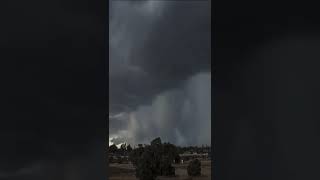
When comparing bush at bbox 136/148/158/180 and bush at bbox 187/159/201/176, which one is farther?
bush at bbox 136/148/158/180

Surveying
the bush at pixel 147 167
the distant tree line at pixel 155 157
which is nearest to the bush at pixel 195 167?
the distant tree line at pixel 155 157

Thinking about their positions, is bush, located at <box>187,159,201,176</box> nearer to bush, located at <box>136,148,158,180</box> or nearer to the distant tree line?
the distant tree line

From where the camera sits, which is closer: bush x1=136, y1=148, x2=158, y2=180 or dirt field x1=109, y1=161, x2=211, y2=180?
dirt field x1=109, y1=161, x2=211, y2=180

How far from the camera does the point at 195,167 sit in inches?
159

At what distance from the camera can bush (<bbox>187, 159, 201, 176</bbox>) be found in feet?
13.1

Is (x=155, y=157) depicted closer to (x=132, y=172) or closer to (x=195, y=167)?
(x=132, y=172)

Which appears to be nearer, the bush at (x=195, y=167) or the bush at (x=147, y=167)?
the bush at (x=195, y=167)

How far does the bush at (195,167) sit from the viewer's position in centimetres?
399

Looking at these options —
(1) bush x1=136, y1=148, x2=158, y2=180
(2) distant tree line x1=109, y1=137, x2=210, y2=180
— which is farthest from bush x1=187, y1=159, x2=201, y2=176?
(1) bush x1=136, y1=148, x2=158, y2=180

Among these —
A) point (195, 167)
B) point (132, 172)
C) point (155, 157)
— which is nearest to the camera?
point (195, 167)

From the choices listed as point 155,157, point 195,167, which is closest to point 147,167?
point 155,157

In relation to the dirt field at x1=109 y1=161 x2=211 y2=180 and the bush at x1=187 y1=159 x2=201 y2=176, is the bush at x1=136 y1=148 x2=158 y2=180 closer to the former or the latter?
the dirt field at x1=109 y1=161 x2=211 y2=180

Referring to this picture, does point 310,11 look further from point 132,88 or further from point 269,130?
point 132,88

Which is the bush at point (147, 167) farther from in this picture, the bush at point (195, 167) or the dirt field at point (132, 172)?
the bush at point (195, 167)
